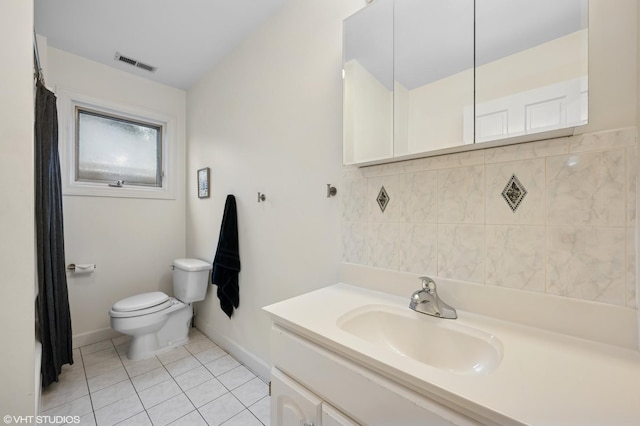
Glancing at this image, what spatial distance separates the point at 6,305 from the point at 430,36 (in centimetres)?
192

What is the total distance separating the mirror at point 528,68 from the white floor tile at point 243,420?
5.68 feet

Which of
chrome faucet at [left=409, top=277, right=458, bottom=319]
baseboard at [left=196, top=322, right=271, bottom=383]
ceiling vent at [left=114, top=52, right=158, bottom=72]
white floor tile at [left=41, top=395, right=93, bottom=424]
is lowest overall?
white floor tile at [left=41, top=395, right=93, bottom=424]

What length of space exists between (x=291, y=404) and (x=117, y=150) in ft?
8.87

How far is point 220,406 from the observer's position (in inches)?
61.0

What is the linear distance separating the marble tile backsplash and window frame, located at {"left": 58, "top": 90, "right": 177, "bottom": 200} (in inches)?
92.0

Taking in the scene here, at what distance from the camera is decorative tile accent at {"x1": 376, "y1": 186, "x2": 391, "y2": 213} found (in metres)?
1.18

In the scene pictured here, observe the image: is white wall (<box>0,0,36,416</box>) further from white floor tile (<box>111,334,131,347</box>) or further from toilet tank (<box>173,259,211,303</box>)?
white floor tile (<box>111,334,131,347</box>)

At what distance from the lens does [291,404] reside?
2.85ft

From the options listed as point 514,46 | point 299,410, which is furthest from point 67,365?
point 514,46

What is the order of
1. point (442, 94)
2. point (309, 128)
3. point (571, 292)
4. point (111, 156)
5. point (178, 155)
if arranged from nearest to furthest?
point (571, 292)
point (442, 94)
point (309, 128)
point (111, 156)
point (178, 155)

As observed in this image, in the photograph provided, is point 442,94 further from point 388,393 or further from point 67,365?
point 67,365

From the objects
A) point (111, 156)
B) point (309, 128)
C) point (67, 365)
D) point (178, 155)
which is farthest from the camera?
point (178, 155)

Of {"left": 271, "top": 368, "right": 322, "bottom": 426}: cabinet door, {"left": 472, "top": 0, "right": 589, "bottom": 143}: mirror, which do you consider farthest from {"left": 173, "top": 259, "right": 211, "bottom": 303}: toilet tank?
{"left": 472, "top": 0, "right": 589, "bottom": 143}: mirror

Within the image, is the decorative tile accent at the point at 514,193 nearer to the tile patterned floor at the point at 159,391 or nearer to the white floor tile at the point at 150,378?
the tile patterned floor at the point at 159,391
